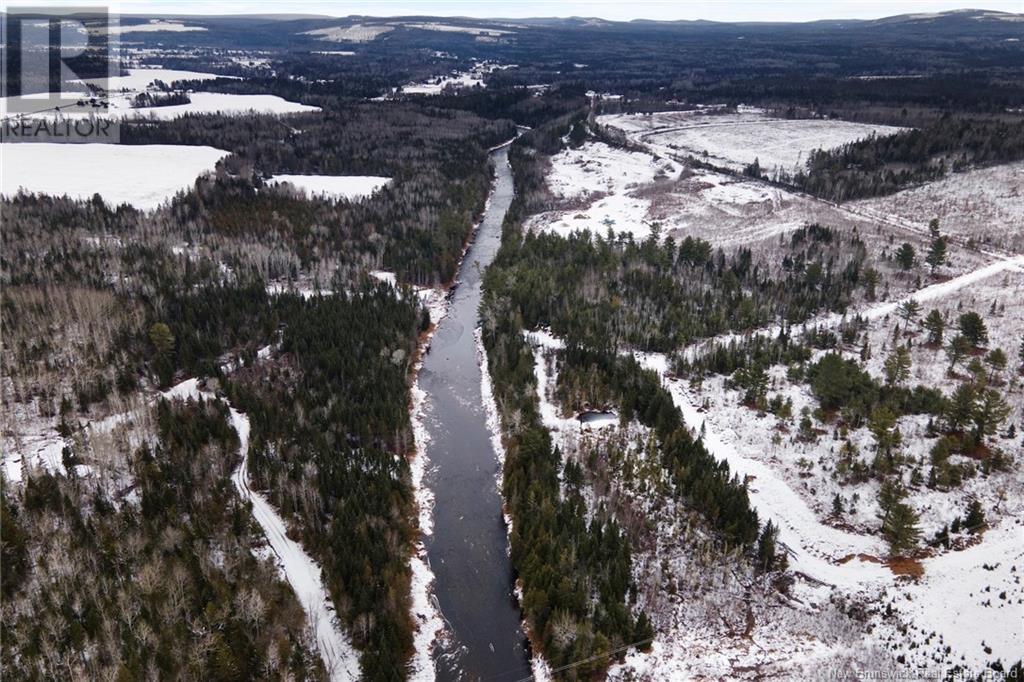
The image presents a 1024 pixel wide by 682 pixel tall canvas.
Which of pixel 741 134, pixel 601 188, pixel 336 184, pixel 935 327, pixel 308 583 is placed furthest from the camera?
pixel 741 134

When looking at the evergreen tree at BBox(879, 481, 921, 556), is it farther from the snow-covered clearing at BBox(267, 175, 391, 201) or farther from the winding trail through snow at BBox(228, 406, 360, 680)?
the snow-covered clearing at BBox(267, 175, 391, 201)

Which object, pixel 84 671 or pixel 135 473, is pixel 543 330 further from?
pixel 84 671

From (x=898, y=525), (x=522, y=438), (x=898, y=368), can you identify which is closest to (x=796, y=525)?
(x=898, y=525)

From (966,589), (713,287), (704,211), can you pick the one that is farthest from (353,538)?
(704,211)

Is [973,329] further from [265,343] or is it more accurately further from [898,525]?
[265,343]

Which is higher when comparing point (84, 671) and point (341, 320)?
point (341, 320)

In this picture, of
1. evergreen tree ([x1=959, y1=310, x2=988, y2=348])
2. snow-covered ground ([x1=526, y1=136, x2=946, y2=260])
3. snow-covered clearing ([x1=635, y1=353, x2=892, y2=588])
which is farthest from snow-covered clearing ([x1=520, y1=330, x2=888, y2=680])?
snow-covered ground ([x1=526, y1=136, x2=946, y2=260])
